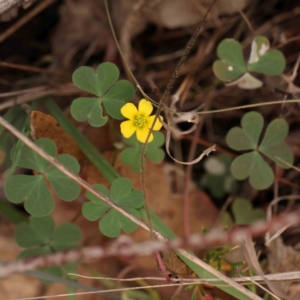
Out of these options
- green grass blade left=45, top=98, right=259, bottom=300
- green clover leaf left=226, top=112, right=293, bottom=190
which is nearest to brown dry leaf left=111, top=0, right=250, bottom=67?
green grass blade left=45, top=98, right=259, bottom=300

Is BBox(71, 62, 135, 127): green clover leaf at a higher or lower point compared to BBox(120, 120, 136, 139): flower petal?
higher

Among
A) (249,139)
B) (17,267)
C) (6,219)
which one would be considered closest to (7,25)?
(6,219)

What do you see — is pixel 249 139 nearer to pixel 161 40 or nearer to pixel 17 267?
pixel 161 40

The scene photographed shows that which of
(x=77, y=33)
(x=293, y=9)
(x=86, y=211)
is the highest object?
(x=77, y=33)

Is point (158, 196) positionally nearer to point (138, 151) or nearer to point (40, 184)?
point (138, 151)

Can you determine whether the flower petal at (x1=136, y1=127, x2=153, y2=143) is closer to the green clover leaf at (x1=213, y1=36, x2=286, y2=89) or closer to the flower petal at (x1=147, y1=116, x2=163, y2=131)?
the flower petal at (x1=147, y1=116, x2=163, y2=131)

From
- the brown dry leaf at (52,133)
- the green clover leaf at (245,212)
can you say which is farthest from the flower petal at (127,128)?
the green clover leaf at (245,212)

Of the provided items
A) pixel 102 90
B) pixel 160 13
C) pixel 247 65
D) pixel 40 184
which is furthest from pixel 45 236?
pixel 160 13
